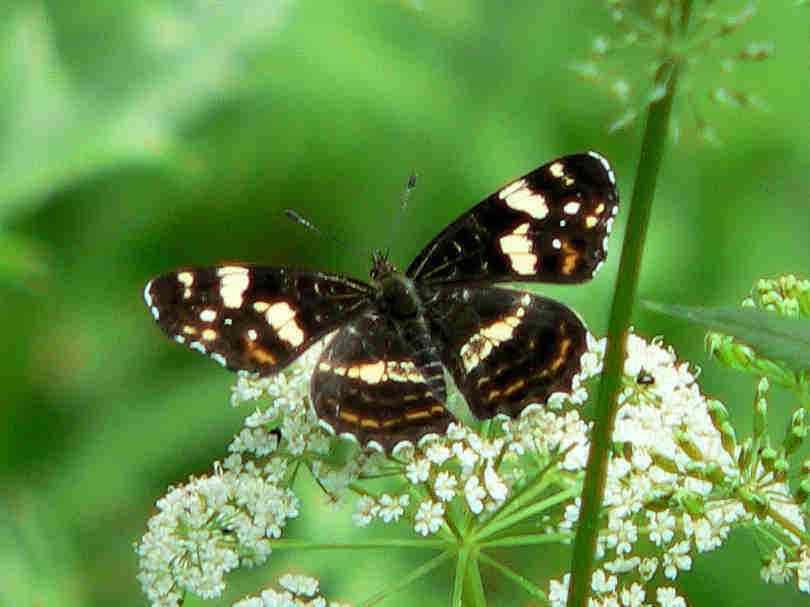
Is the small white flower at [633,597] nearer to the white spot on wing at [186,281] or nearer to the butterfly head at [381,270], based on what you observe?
the butterfly head at [381,270]

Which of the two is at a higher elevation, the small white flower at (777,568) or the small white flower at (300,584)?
the small white flower at (777,568)

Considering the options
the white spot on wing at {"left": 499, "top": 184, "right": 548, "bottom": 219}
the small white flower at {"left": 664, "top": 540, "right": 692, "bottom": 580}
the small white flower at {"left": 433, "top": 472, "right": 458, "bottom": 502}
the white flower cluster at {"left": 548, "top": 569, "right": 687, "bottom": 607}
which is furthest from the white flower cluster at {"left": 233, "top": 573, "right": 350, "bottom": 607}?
the white spot on wing at {"left": 499, "top": 184, "right": 548, "bottom": 219}

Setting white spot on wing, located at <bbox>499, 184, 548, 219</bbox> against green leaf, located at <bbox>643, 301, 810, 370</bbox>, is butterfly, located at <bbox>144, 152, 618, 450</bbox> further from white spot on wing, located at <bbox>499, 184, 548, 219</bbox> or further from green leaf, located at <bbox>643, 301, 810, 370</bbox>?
green leaf, located at <bbox>643, 301, 810, 370</bbox>

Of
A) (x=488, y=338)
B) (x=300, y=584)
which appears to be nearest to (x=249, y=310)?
(x=488, y=338)

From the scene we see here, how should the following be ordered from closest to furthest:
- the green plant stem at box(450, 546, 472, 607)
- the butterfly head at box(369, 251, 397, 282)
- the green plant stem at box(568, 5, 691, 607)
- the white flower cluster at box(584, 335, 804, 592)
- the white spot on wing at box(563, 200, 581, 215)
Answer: the green plant stem at box(568, 5, 691, 607) → the white flower cluster at box(584, 335, 804, 592) → the green plant stem at box(450, 546, 472, 607) → the white spot on wing at box(563, 200, 581, 215) → the butterfly head at box(369, 251, 397, 282)

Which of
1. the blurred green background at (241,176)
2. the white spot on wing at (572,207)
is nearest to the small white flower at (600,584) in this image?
the white spot on wing at (572,207)

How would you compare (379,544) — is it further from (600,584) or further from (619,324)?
(619,324)
